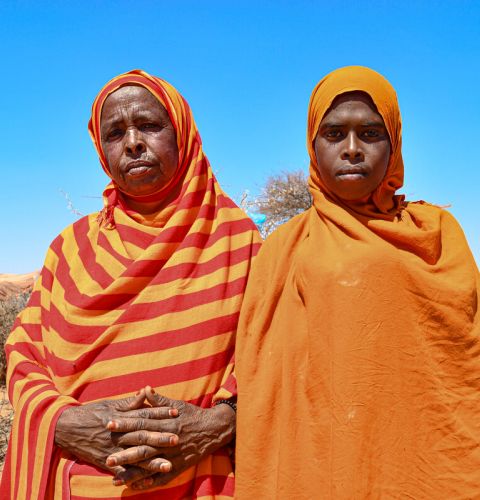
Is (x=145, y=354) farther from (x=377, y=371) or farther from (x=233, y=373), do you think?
(x=377, y=371)

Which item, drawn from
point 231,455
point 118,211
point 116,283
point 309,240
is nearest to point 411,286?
point 309,240

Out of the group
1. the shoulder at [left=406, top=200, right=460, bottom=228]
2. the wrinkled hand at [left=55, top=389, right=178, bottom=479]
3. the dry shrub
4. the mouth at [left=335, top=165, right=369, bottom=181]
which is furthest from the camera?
the dry shrub

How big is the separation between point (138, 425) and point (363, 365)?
0.86 m

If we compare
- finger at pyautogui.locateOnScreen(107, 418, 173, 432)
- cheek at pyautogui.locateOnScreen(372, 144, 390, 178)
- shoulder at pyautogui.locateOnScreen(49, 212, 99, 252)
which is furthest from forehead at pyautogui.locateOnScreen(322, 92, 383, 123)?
finger at pyautogui.locateOnScreen(107, 418, 173, 432)

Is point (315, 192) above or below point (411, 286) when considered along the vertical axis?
above

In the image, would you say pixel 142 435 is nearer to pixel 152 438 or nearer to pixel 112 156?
pixel 152 438

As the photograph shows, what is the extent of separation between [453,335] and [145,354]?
119 cm

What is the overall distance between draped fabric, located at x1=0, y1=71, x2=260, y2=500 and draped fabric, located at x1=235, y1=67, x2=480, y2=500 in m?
A: 0.17

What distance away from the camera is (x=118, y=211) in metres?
2.81

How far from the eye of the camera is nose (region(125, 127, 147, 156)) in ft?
8.69

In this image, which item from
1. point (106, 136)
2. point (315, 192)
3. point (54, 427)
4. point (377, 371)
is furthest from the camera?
point (106, 136)

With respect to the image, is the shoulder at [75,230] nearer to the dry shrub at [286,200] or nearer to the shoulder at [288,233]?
the shoulder at [288,233]

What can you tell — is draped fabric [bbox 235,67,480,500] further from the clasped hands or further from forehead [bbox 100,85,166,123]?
forehead [bbox 100,85,166,123]

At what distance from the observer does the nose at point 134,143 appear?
2.65 m
